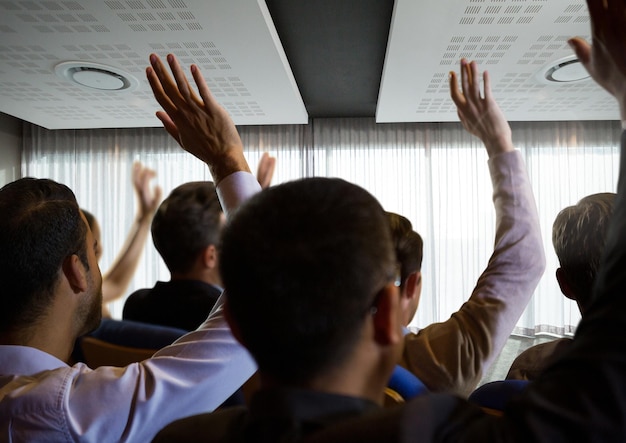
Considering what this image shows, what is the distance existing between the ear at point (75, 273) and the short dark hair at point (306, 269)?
0.49m

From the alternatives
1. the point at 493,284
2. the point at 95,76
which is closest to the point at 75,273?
the point at 493,284

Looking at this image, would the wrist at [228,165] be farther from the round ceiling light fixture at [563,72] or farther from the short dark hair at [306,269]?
the round ceiling light fixture at [563,72]

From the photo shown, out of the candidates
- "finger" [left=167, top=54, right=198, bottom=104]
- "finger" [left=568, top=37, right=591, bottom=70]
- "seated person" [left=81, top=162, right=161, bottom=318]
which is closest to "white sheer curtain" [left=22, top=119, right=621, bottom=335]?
"seated person" [left=81, top=162, right=161, bottom=318]

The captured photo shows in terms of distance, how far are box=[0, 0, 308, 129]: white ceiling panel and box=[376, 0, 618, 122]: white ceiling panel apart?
0.76 m

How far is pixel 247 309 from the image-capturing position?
1.46ft

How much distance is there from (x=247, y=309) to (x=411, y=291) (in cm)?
38

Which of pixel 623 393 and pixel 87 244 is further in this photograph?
pixel 87 244

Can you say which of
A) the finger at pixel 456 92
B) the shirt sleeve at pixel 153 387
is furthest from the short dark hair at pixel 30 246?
the finger at pixel 456 92

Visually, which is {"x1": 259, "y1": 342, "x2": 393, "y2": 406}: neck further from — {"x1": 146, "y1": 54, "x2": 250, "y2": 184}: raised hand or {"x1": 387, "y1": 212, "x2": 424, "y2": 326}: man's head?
{"x1": 387, "y1": 212, "x2": 424, "y2": 326}: man's head

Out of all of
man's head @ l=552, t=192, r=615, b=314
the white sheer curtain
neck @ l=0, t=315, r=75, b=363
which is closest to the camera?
neck @ l=0, t=315, r=75, b=363

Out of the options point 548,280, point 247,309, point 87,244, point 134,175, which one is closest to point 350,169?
point 548,280

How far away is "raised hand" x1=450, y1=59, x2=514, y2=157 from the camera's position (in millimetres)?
799

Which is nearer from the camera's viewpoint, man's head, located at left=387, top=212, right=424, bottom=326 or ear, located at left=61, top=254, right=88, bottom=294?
ear, located at left=61, top=254, right=88, bottom=294

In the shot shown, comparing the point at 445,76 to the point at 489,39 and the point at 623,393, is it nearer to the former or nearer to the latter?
the point at 489,39
